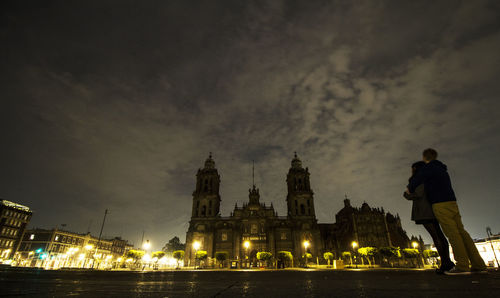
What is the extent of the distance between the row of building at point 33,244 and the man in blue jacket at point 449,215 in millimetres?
68324

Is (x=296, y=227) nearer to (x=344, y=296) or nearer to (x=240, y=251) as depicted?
(x=240, y=251)

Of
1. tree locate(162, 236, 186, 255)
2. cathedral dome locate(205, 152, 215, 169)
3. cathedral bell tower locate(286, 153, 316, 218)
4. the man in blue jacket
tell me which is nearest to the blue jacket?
the man in blue jacket

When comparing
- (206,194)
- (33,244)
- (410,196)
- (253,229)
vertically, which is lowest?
(410,196)

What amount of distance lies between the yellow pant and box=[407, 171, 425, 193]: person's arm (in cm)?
39

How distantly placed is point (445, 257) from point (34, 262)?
299ft

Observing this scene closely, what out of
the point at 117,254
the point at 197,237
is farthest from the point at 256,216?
the point at 117,254

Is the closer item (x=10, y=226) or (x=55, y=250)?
(x=10, y=226)

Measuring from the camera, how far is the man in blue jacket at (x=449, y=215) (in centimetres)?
349

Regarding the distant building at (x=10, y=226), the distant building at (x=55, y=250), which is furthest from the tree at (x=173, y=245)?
the distant building at (x=10, y=226)

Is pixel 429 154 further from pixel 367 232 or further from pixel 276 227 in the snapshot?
pixel 367 232

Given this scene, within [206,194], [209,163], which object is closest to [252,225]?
[206,194]

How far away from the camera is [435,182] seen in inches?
146

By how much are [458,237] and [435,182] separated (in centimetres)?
81

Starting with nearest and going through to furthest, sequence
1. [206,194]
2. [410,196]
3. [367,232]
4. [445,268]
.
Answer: [445,268] < [410,196] < [206,194] < [367,232]
